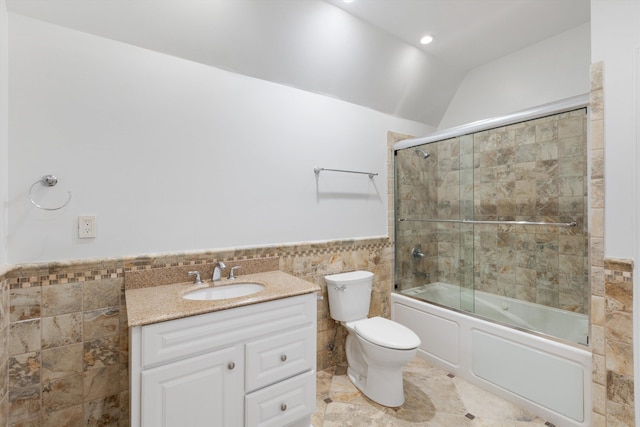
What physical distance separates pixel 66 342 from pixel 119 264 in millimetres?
428

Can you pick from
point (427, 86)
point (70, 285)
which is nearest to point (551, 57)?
point (427, 86)

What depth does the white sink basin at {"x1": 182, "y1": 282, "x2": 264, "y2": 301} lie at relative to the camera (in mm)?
1609

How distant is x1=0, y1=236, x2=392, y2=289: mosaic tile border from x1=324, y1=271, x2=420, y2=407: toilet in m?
0.37

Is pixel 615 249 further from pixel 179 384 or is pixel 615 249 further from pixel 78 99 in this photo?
pixel 78 99

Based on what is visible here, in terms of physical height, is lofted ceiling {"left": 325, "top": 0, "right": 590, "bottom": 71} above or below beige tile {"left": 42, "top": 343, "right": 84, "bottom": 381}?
above

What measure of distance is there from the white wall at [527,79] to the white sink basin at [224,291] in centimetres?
258

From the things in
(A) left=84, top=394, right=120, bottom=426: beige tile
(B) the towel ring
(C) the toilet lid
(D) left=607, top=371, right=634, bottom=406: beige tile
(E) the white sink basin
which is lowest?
(A) left=84, top=394, right=120, bottom=426: beige tile

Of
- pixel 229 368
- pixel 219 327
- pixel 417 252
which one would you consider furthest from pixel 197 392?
pixel 417 252

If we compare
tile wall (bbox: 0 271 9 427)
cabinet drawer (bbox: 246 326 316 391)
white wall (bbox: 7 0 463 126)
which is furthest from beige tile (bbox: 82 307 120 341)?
white wall (bbox: 7 0 463 126)

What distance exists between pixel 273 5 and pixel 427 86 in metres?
1.64

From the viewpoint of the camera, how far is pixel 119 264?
1530mm

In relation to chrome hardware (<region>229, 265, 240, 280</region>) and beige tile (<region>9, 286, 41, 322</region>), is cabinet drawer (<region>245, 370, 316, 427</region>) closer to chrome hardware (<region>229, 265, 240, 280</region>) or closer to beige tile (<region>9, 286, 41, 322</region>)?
chrome hardware (<region>229, 265, 240, 280</region>)

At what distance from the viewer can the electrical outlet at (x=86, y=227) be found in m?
1.45

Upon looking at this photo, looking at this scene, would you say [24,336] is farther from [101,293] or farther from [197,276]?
[197,276]
